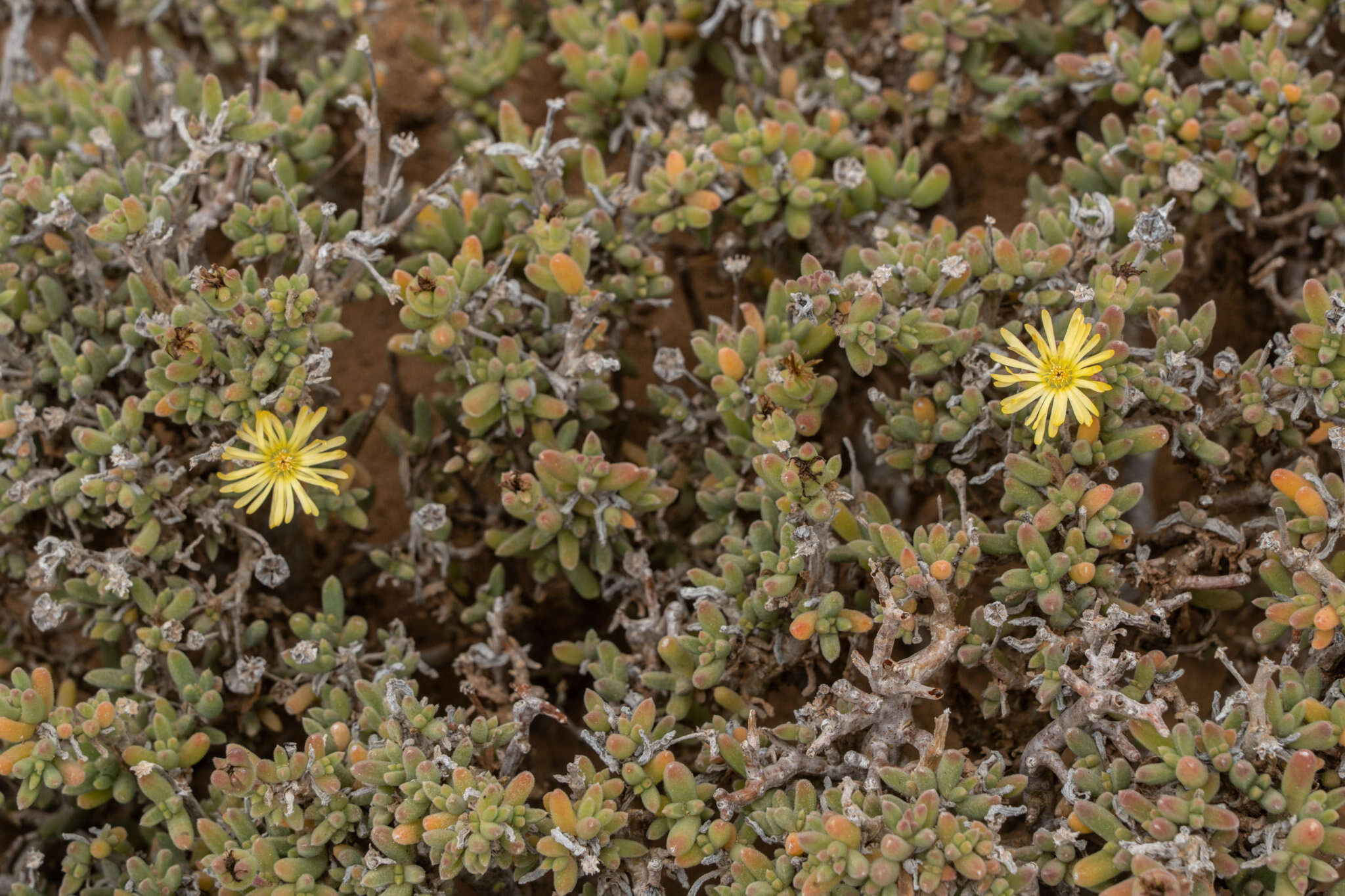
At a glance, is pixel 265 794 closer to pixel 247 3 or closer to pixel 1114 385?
pixel 1114 385

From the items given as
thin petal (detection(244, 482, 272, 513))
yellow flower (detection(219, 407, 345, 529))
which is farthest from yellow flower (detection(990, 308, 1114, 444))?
thin petal (detection(244, 482, 272, 513))

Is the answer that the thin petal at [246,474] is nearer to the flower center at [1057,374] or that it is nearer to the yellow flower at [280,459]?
the yellow flower at [280,459]

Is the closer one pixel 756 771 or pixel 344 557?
pixel 756 771

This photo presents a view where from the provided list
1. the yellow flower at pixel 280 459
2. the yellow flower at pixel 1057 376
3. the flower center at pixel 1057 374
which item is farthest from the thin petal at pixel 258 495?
the flower center at pixel 1057 374

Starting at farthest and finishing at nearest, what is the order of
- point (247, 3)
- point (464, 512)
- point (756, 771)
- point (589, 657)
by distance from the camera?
point (247, 3) < point (464, 512) < point (589, 657) < point (756, 771)

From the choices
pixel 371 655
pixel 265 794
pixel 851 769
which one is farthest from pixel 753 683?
pixel 265 794

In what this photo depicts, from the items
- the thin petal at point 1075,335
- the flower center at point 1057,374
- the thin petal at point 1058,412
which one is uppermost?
the thin petal at point 1075,335

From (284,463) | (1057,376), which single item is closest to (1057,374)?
(1057,376)
